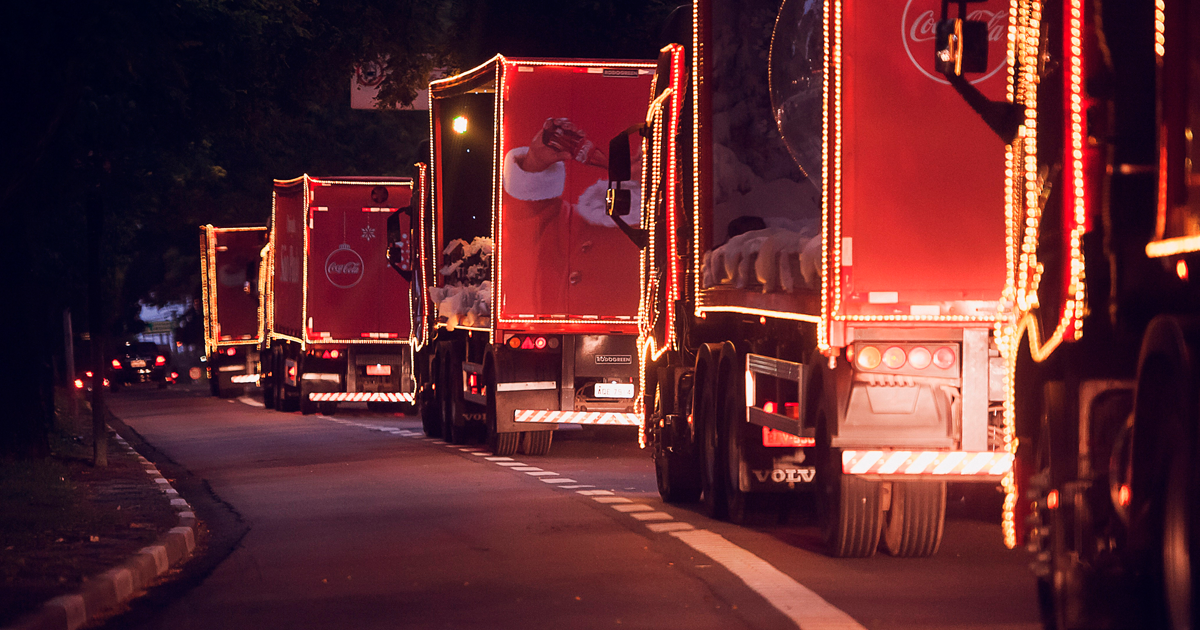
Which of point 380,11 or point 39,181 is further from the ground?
point 380,11

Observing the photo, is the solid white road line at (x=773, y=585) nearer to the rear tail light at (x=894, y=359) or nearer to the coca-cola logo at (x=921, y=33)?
the rear tail light at (x=894, y=359)

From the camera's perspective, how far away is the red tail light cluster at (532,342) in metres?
21.5

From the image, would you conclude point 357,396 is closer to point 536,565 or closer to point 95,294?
point 95,294

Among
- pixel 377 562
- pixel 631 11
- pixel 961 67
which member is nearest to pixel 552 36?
pixel 631 11

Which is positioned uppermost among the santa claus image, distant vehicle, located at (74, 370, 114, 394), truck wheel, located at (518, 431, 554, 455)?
the santa claus image

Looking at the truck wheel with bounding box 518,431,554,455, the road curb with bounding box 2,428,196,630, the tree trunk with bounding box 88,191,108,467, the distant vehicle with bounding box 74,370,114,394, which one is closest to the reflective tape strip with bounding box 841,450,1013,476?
the road curb with bounding box 2,428,196,630

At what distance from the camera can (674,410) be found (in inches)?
619

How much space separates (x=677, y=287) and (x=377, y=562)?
14.0ft

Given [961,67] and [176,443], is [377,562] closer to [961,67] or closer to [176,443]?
[961,67]

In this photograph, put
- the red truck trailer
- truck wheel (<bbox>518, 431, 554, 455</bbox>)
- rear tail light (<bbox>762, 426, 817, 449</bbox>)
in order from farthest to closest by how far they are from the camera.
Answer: truck wheel (<bbox>518, 431, 554, 455</bbox>), rear tail light (<bbox>762, 426, 817, 449</bbox>), the red truck trailer

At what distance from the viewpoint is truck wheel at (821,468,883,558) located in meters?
11.1

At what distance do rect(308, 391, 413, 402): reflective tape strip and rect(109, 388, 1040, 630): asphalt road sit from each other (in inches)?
527

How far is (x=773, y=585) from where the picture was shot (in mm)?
10477

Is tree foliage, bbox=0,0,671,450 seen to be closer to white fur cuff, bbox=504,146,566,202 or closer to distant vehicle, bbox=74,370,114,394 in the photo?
white fur cuff, bbox=504,146,566,202
